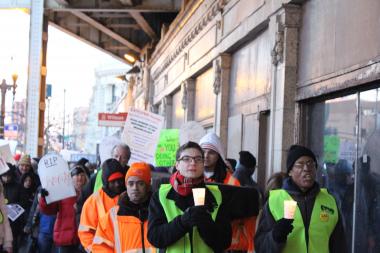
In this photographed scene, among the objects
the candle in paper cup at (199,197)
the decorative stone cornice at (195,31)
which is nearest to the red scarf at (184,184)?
the candle in paper cup at (199,197)

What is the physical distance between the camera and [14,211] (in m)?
10.7

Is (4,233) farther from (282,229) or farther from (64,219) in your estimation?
(282,229)

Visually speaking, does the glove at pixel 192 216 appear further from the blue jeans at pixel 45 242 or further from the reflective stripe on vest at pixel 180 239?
the blue jeans at pixel 45 242

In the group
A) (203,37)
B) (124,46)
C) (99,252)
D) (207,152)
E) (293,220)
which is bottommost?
(99,252)

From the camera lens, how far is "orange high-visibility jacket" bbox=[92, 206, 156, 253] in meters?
5.12

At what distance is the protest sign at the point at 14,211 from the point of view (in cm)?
1066

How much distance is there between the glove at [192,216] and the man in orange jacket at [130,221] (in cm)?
119

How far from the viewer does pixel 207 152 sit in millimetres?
6004

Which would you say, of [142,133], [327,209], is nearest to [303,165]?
[327,209]

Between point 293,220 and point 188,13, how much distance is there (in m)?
15.0

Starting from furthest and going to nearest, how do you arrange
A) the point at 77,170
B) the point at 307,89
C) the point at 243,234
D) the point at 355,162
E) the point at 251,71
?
1. the point at 251,71
2. the point at 77,170
3. the point at 307,89
4. the point at 355,162
5. the point at 243,234

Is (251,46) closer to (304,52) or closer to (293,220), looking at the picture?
(304,52)

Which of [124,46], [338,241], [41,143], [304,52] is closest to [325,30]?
[304,52]

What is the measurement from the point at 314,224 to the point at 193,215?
1068 mm
